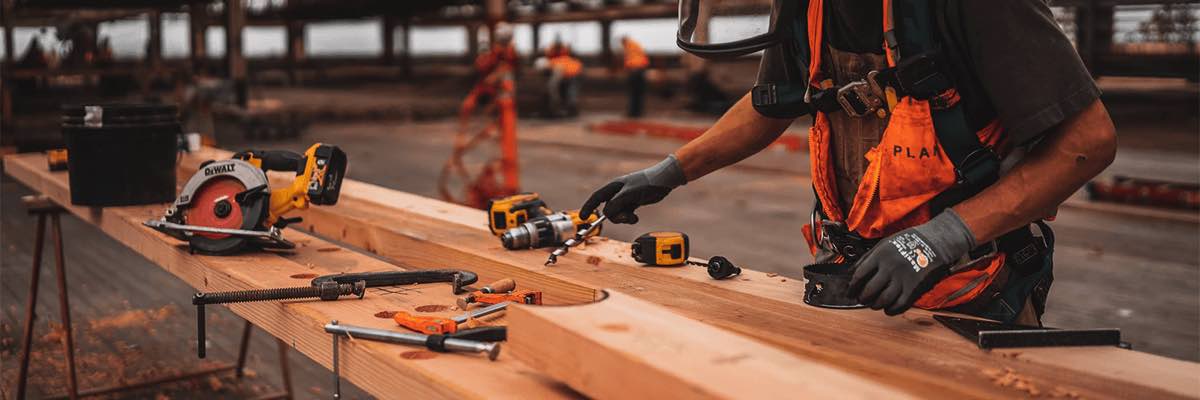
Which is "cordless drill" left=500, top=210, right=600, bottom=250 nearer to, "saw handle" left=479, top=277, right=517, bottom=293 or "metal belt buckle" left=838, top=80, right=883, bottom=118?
"saw handle" left=479, top=277, right=517, bottom=293

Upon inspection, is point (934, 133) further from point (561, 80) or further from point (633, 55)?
point (561, 80)

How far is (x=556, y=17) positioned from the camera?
3038 centimetres

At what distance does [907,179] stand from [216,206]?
1.71 metres

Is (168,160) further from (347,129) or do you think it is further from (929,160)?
(347,129)

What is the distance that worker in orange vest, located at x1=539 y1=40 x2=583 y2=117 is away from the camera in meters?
19.6

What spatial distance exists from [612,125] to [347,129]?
4.52 meters

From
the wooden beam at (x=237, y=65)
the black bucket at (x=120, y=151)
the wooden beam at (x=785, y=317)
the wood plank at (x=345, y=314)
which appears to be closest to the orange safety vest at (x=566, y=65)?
the wooden beam at (x=237, y=65)

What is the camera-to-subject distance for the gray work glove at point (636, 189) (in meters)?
2.64

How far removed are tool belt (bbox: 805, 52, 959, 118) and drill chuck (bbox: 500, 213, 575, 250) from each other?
0.78 m

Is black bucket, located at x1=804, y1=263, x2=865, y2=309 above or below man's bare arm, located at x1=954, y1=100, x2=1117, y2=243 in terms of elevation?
below

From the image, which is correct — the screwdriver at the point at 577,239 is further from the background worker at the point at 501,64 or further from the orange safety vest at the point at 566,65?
the orange safety vest at the point at 566,65

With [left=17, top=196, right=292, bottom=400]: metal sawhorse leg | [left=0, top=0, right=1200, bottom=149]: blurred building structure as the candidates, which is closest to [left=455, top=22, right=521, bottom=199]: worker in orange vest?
[left=0, top=0, right=1200, bottom=149]: blurred building structure

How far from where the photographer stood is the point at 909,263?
6.08ft

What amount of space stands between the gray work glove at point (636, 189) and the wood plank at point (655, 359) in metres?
0.99
